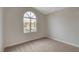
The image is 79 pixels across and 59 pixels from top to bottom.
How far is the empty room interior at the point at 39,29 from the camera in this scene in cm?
139

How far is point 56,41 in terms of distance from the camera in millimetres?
1626

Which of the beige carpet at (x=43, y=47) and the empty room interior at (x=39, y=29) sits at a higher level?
the empty room interior at (x=39, y=29)

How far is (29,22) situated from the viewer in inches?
60.1

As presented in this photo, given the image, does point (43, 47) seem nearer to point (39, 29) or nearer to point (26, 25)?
point (39, 29)

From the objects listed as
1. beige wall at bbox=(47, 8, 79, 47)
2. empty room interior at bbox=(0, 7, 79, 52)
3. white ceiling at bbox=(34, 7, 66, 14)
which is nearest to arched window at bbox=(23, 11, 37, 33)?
empty room interior at bbox=(0, 7, 79, 52)

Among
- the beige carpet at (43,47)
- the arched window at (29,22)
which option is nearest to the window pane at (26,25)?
the arched window at (29,22)

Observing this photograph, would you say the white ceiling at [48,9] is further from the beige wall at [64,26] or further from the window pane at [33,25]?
Answer: the window pane at [33,25]

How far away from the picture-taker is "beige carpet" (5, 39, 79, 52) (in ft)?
4.79

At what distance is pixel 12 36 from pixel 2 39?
0.18 metres

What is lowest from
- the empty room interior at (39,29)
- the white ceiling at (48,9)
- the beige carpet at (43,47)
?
the beige carpet at (43,47)

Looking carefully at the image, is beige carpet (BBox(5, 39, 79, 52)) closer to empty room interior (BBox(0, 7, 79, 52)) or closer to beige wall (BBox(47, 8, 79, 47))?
empty room interior (BBox(0, 7, 79, 52))

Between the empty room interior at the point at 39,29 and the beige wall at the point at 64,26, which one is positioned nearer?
the empty room interior at the point at 39,29
